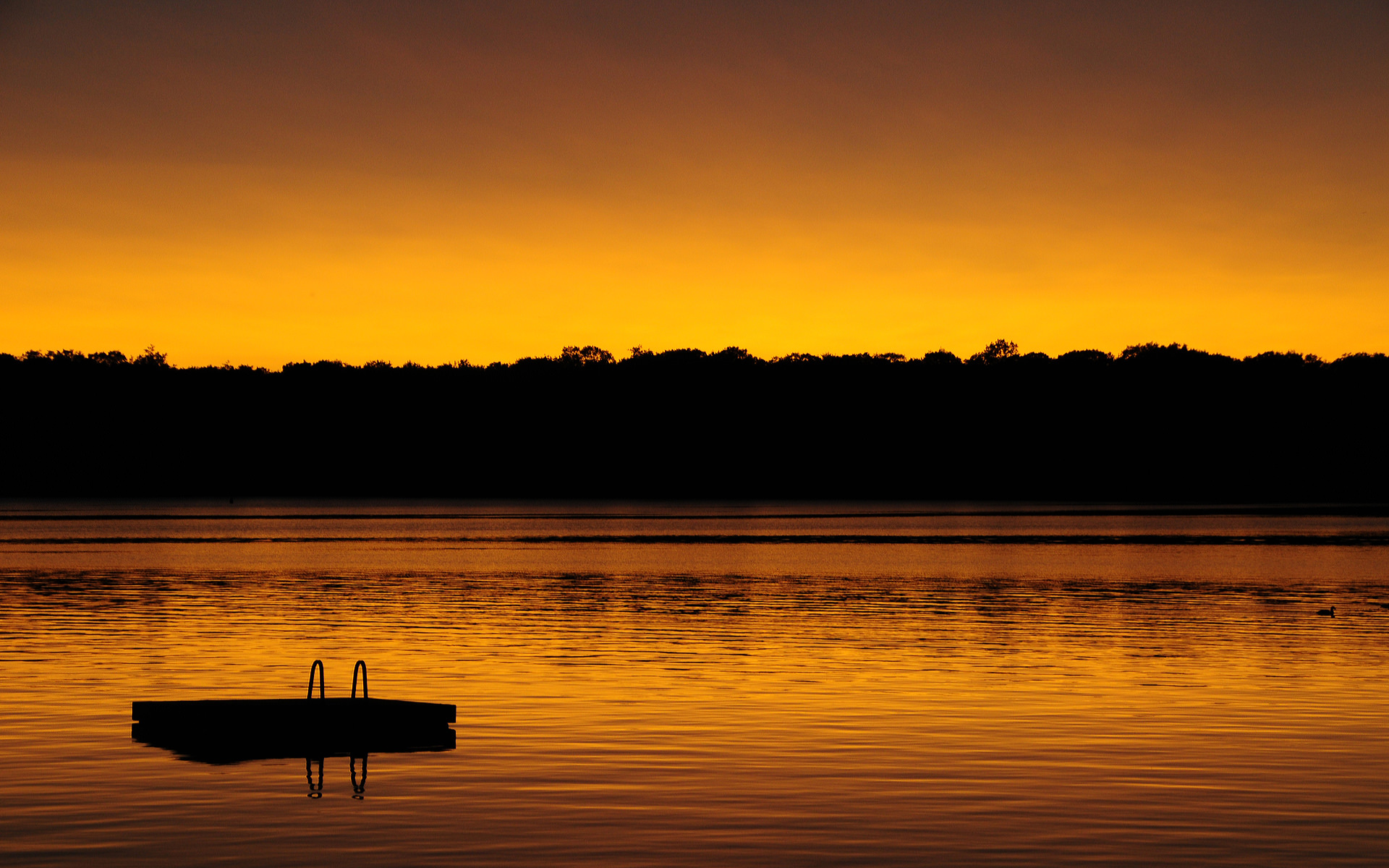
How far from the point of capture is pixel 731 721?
114 feet

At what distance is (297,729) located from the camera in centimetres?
3058

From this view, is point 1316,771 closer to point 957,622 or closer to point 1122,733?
point 1122,733

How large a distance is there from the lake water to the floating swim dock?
0.55m

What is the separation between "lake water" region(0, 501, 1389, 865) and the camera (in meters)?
22.8

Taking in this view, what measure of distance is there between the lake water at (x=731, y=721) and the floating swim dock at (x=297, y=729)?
0.55m

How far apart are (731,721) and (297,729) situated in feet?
30.7

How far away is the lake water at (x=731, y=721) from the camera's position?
22828 millimetres

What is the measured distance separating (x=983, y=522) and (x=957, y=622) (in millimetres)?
139801

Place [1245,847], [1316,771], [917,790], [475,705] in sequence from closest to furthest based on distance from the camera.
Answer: [1245,847] → [917,790] → [1316,771] → [475,705]

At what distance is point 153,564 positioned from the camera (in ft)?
347

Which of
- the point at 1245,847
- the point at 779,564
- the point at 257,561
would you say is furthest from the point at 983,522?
the point at 1245,847

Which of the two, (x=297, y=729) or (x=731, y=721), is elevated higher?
(x=297, y=729)

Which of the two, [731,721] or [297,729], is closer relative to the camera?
[297,729]

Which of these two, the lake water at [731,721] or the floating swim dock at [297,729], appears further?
the floating swim dock at [297,729]
